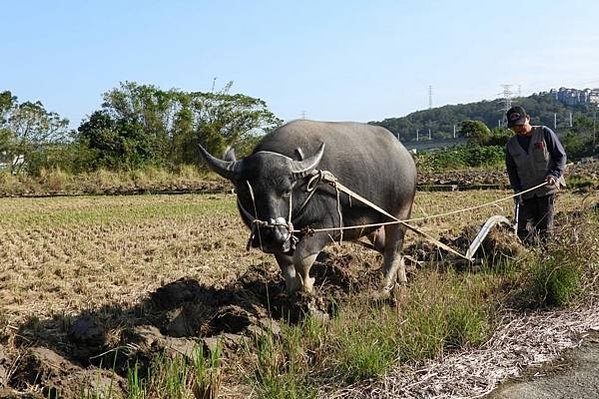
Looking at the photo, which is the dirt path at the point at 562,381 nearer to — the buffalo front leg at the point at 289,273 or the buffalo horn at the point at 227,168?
the buffalo front leg at the point at 289,273

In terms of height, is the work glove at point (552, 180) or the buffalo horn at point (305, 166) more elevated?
the buffalo horn at point (305, 166)

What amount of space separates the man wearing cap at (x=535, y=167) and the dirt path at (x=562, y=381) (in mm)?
2164

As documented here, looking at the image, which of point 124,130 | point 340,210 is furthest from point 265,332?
point 124,130

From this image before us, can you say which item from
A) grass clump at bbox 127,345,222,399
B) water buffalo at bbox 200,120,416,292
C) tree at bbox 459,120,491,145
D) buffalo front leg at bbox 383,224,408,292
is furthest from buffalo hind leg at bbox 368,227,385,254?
tree at bbox 459,120,491,145

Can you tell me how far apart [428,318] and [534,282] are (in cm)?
134

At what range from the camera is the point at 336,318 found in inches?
163

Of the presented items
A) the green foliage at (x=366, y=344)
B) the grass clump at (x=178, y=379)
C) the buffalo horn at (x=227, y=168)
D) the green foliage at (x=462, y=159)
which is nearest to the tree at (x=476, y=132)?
the green foliage at (x=462, y=159)

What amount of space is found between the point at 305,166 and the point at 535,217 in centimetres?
315

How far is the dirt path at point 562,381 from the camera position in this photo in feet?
11.3

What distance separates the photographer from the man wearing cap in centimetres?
609

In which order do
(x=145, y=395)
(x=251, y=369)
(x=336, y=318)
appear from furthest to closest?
(x=336, y=318) → (x=251, y=369) → (x=145, y=395)

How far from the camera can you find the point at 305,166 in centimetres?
449

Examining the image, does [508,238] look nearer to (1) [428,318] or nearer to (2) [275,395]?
(1) [428,318]

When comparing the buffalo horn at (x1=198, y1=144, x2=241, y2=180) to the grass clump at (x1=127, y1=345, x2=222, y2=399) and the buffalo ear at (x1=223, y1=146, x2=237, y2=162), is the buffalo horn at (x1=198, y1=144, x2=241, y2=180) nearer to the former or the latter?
the buffalo ear at (x1=223, y1=146, x2=237, y2=162)
